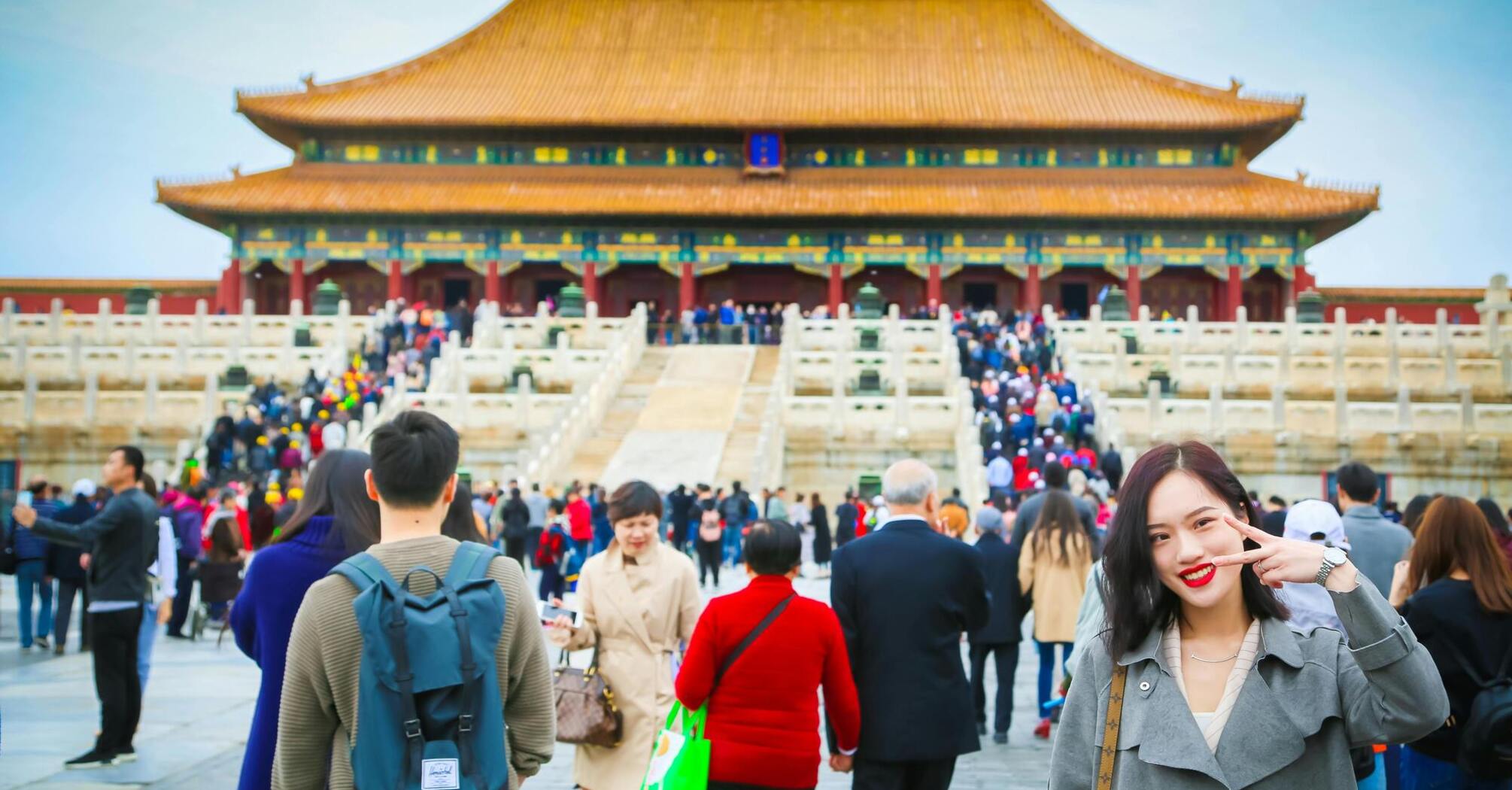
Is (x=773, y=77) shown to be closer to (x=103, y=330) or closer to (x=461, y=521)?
(x=103, y=330)

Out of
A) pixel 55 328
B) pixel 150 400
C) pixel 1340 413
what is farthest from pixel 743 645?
pixel 55 328

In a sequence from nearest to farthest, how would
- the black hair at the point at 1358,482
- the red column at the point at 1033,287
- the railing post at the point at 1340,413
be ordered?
the black hair at the point at 1358,482 → the railing post at the point at 1340,413 → the red column at the point at 1033,287

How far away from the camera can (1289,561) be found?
2568 millimetres

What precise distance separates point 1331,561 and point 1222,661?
315 mm

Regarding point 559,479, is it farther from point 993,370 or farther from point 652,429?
point 993,370

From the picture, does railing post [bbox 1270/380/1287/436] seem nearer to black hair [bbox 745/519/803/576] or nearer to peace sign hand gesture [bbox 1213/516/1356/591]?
black hair [bbox 745/519/803/576]

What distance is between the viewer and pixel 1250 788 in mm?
2641

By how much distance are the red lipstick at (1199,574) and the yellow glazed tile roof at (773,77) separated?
3484 cm

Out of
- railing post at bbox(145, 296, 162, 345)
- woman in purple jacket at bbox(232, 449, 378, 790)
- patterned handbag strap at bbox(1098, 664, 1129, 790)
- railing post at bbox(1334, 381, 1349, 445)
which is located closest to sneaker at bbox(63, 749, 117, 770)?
woman in purple jacket at bbox(232, 449, 378, 790)

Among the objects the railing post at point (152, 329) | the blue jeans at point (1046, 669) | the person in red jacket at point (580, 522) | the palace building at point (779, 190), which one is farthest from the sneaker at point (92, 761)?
the palace building at point (779, 190)

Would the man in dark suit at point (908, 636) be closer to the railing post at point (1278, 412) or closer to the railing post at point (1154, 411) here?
the railing post at point (1154, 411)

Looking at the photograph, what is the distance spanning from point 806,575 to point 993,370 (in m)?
7.71

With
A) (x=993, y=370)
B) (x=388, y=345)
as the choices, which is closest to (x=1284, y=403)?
(x=993, y=370)

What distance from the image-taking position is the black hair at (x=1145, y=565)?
2760 mm
